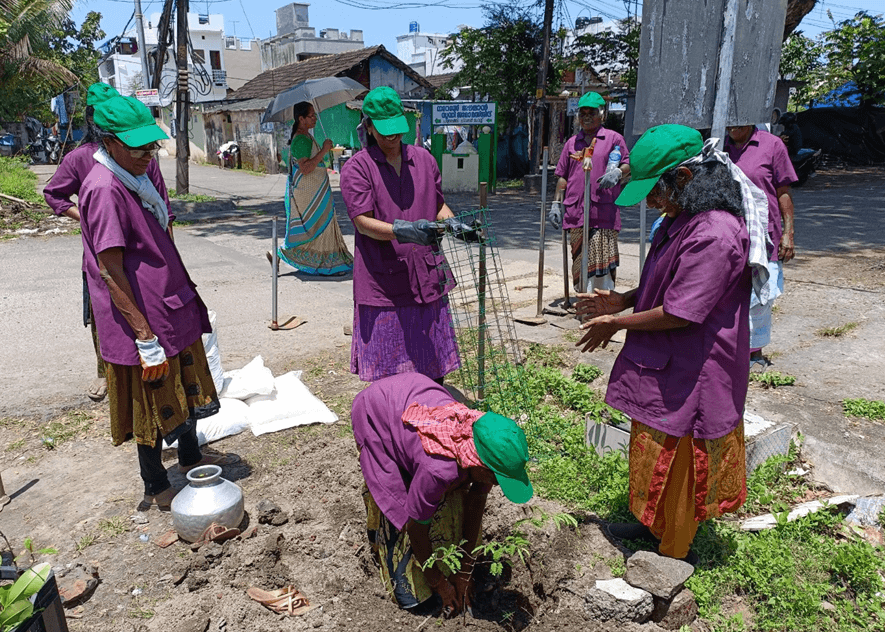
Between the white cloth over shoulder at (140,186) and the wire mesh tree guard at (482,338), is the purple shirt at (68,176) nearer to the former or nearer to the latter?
the white cloth over shoulder at (140,186)

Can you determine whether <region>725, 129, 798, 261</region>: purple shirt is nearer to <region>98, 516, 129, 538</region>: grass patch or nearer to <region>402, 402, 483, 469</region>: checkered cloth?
<region>402, 402, 483, 469</region>: checkered cloth

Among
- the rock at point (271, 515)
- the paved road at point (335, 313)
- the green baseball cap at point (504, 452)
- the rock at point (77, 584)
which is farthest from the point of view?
the paved road at point (335, 313)

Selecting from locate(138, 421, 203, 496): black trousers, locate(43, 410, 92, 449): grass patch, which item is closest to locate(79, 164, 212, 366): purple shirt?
locate(138, 421, 203, 496): black trousers

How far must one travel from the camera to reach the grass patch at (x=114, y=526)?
3191 mm

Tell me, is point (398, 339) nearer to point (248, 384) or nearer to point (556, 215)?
point (248, 384)

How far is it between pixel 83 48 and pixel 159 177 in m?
35.5

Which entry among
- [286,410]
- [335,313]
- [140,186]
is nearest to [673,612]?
[286,410]

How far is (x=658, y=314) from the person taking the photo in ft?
8.16

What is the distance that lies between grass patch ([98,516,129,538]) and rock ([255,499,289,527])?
63 cm

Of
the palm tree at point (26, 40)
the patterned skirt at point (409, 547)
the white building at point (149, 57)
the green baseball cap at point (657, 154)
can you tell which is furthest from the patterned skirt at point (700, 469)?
the white building at point (149, 57)

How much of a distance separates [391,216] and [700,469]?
1.91m

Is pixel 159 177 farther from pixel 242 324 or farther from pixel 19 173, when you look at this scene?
pixel 19 173

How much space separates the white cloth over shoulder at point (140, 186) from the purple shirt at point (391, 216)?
874 millimetres

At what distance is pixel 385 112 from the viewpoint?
333 centimetres
